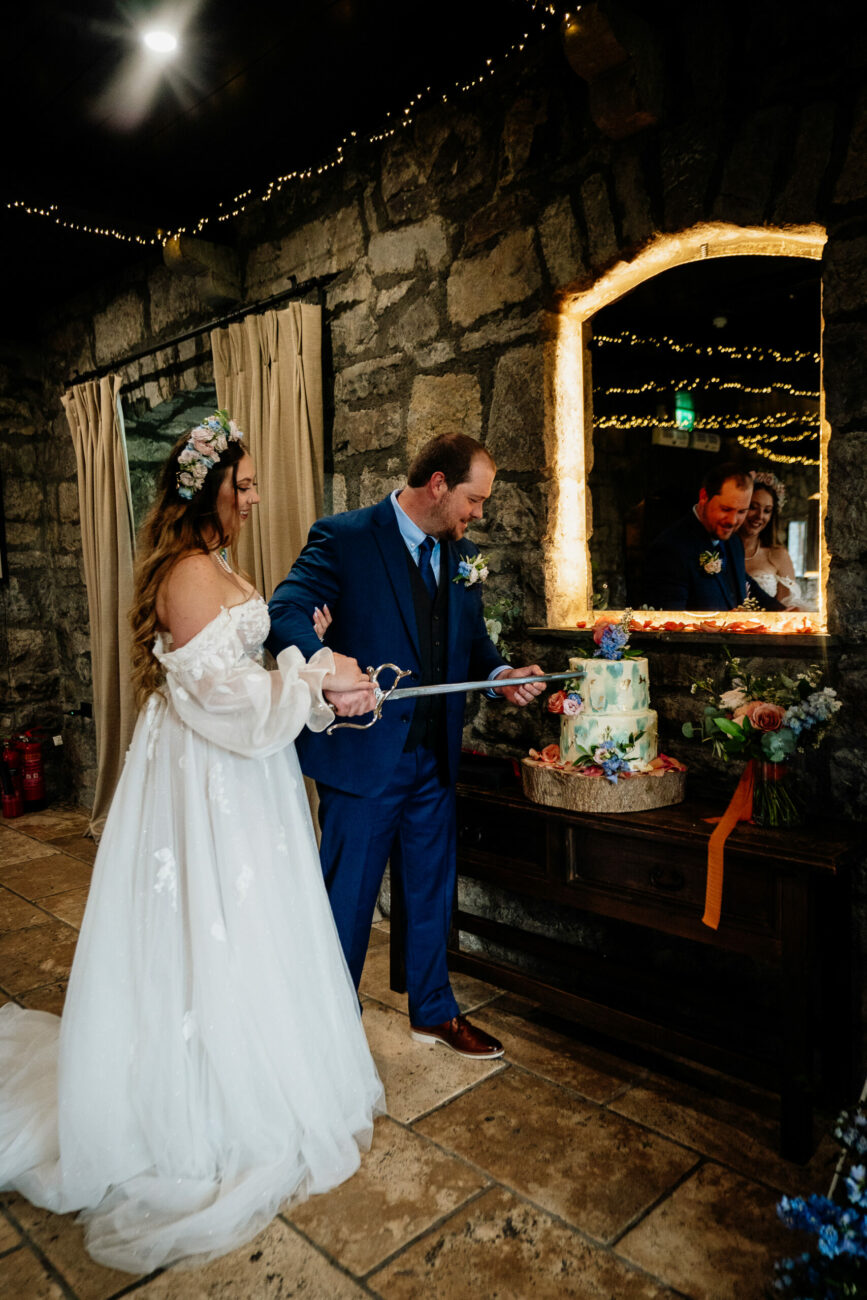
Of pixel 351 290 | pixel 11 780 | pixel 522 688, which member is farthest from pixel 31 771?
pixel 522 688

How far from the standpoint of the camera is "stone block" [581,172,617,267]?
106 inches

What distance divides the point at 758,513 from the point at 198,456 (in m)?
1.62

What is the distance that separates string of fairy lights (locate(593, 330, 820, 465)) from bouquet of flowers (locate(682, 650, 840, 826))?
65cm

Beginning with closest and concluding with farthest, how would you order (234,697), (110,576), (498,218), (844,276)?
(234,697)
(844,276)
(498,218)
(110,576)

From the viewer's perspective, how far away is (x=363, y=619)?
8.05 feet

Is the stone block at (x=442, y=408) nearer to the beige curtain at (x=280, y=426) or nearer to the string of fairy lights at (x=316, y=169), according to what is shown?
the beige curtain at (x=280, y=426)

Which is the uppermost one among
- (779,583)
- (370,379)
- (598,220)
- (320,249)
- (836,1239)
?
(320,249)

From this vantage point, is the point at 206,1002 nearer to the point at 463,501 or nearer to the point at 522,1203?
the point at 522,1203

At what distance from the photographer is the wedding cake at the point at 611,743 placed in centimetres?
239

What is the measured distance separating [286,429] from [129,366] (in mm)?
1718

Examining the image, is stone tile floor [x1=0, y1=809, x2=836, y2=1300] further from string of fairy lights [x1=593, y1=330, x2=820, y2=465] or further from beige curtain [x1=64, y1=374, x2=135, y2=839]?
beige curtain [x1=64, y1=374, x2=135, y2=839]

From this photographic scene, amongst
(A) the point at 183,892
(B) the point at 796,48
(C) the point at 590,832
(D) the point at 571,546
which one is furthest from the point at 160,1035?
(B) the point at 796,48

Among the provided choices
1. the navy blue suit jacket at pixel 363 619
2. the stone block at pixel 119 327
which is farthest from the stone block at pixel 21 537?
the navy blue suit jacket at pixel 363 619

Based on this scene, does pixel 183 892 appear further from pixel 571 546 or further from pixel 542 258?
pixel 542 258
